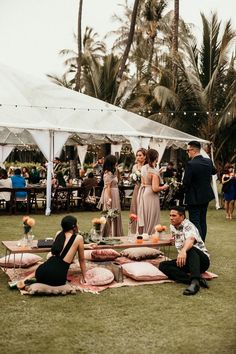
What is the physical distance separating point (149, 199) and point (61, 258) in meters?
2.78

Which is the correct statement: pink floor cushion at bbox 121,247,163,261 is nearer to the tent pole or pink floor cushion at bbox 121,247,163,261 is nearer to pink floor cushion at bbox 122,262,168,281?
pink floor cushion at bbox 122,262,168,281

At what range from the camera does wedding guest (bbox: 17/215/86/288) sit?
5.71 m

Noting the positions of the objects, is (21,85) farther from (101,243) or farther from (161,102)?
(101,243)

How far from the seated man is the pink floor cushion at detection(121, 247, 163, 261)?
78 cm

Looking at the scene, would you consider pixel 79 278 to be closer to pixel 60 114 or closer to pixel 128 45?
pixel 60 114

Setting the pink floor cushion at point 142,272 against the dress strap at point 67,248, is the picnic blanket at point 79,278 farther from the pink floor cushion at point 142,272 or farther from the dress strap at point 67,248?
the dress strap at point 67,248

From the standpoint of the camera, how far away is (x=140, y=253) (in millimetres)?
7434

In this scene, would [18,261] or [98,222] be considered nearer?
[18,261]

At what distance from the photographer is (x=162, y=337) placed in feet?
14.7

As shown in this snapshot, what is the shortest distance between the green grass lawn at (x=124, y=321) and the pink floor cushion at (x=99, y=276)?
0.19m

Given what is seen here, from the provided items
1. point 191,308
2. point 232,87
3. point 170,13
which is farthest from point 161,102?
point 170,13

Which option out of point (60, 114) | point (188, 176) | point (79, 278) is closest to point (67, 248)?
point (79, 278)

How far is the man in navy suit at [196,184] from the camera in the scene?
7.52 meters

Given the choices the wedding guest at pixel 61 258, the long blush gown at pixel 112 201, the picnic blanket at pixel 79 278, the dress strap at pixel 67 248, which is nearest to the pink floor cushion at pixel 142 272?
the picnic blanket at pixel 79 278
